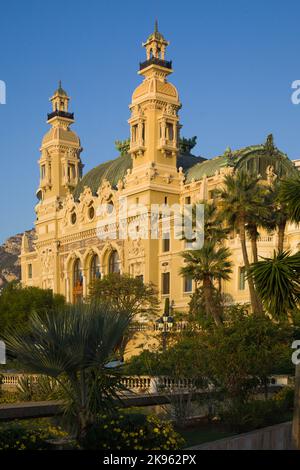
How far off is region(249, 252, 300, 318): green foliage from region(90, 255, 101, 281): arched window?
5363cm

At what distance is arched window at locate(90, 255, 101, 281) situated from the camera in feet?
227

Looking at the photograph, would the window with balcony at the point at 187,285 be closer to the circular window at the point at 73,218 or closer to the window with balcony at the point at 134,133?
the window with balcony at the point at 134,133

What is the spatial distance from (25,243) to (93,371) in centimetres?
7348

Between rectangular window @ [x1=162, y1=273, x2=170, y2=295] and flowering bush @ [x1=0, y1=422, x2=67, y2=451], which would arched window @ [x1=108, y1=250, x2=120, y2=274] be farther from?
flowering bush @ [x1=0, y1=422, x2=67, y2=451]

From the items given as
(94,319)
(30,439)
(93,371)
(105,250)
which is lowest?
(30,439)

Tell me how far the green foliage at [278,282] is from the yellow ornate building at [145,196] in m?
32.7

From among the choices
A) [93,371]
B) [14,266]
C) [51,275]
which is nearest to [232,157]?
[51,275]

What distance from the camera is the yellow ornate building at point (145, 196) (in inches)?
2325

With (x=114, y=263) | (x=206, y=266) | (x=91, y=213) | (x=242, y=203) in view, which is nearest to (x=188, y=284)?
(x=114, y=263)

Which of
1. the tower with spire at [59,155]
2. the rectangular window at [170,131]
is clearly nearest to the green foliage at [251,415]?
the rectangular window at [170,131]

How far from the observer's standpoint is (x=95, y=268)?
70.0 m

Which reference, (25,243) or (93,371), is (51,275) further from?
(93,371)

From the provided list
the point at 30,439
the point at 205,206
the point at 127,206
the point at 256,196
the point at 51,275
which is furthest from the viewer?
the point at 51,275

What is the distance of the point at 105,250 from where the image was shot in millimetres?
66625
